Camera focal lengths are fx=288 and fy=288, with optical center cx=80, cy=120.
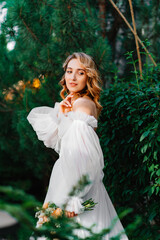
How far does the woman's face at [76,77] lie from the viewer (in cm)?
205

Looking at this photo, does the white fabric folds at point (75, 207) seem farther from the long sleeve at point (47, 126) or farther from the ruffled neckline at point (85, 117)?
the long sleeve at point (47, 126)

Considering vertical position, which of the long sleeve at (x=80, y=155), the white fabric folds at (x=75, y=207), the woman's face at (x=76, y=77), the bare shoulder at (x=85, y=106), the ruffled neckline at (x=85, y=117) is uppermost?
the woman's face at (x=76, y=77)

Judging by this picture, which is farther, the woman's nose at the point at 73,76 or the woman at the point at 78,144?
the woman's nose at the point at 73,76

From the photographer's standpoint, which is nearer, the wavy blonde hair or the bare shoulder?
the bare shoulder

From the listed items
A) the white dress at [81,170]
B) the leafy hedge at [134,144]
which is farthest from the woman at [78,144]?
the leafy hedge at [134,144]

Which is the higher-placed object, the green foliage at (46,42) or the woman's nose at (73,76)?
the green foliage at (46,42)

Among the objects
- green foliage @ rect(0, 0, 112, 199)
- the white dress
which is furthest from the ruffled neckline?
green foliage @ rect(0, 0, 112, 199)

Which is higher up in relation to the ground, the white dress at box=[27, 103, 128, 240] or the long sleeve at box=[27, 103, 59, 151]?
the long sleeve at box=[27, 103, 59, 151]

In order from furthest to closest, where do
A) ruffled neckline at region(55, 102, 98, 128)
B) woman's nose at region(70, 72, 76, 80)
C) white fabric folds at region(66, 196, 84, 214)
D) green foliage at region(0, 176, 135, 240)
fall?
woman's nose at region(70, 72, 76, 80) < ruffled neckline at region(55, 102, 98, 128) < white fabric folds at region(66, 196, 84, 214) < green foliage at region(0, 176, 135, 240)

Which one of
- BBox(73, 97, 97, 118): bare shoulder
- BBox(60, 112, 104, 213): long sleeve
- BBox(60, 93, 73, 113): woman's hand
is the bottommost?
BBox(60, 112, 104, 213): long sleeve

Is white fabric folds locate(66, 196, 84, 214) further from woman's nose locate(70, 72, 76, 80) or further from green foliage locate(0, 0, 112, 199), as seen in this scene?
green foliage locate(0, 0, 112, 199)

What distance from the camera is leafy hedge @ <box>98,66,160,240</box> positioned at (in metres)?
2.09

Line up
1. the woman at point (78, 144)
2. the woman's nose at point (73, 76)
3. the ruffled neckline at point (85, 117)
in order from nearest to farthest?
the woman at point (78, 144), the ruffled neckline at point (85, 117), the woman's nose at point (73, 76)

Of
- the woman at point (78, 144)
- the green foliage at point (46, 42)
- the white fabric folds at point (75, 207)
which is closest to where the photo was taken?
the white fabric folds at point (75, 207)
